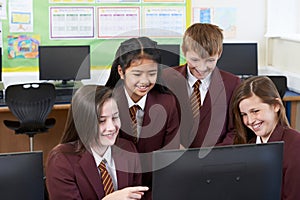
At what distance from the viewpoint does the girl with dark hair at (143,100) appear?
77.0 inches

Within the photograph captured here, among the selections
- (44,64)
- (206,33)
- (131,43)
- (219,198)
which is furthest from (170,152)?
(44,64)

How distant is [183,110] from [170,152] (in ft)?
3.04

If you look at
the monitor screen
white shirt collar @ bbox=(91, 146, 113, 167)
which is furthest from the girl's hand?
the monitor screen

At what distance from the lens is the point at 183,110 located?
221 cm

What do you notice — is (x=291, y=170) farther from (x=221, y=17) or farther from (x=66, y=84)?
(x=221, y=17)

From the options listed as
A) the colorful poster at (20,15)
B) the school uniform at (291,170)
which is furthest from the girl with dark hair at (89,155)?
the colorful poster at (20,15)

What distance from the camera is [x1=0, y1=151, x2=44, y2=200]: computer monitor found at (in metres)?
1.26

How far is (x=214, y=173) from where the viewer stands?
131 cm

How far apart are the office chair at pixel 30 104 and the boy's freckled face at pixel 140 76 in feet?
6.70

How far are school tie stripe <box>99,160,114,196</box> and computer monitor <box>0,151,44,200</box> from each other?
0.45 metres

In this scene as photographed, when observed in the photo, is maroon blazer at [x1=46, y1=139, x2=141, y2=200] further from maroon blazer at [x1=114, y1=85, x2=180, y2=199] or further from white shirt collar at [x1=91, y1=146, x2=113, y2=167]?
maroon blazer at [x1=114, y1=85, x2=180, y2=199]

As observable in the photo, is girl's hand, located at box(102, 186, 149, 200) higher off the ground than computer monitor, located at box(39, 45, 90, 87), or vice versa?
computer monitor, located at box(39, 45, 90, 87)

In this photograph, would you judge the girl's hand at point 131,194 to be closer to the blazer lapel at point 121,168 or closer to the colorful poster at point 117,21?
the blazer lapel at point 121,168

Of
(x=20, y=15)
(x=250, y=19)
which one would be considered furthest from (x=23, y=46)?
(x=250, y=19)
